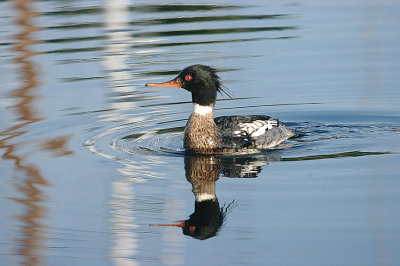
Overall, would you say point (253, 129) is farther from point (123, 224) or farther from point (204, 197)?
point (123, 224)

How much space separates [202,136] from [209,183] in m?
1.59

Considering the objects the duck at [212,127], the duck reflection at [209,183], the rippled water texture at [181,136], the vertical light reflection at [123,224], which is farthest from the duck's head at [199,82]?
the vertical light reflection at [123,224]

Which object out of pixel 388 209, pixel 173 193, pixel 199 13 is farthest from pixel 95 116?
pixel 199 13

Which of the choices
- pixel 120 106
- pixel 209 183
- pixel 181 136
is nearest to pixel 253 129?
pixel 181 136

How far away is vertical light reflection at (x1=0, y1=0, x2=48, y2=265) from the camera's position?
675cm

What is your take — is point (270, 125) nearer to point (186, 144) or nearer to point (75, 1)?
point (186, 144)

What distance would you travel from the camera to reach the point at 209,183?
26.9 ft

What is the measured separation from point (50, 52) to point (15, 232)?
798 centimetres

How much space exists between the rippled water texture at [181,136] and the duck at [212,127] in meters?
0.31

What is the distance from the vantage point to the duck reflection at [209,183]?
23.0 feet

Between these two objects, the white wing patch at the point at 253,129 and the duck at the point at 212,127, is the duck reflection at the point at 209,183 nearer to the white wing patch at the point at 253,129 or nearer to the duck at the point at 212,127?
the duck at the point at 212,127

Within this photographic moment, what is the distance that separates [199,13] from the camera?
57.8 ft

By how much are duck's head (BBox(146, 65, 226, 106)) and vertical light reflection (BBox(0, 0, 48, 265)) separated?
2.15 metres

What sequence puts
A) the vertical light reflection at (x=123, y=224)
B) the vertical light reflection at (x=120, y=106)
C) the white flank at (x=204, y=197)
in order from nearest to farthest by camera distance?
the vertical light reflection at (x=123, y=224) < the vertical light reflection at (x=120, y=106) < the white flank at (x=204, y=197)
